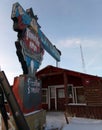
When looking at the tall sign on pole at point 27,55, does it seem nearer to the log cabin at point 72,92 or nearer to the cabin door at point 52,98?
the log cabin at point 72,92

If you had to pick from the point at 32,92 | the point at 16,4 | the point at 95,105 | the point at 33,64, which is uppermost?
the point at 16,4

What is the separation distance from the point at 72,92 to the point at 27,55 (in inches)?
360

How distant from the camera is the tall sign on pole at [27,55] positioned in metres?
5.12

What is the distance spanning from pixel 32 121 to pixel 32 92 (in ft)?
3.27

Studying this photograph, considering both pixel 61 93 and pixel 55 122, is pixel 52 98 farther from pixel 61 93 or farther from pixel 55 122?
pixel 55 122

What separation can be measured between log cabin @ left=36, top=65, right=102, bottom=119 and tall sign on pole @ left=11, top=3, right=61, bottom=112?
4.50m

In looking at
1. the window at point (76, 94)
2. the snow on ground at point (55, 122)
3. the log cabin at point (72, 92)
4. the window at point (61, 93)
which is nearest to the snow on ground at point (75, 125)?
the snow on ground at point (55, 122)

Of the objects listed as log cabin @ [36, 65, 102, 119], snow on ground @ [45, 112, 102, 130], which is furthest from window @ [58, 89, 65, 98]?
snow on ground @ [45, 112, 102, 130]

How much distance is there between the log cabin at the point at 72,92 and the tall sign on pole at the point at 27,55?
450cm

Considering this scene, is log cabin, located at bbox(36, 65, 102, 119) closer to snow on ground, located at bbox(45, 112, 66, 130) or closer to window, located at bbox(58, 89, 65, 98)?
window, located at bbox(58, 89, 65, 98)

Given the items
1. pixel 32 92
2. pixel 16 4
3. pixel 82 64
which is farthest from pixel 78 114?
pixel 82 64

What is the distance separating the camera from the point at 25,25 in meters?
5.52

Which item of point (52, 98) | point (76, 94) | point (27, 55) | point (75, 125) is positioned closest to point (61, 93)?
point (52, 98)

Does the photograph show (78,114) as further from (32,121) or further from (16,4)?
(16,4)
